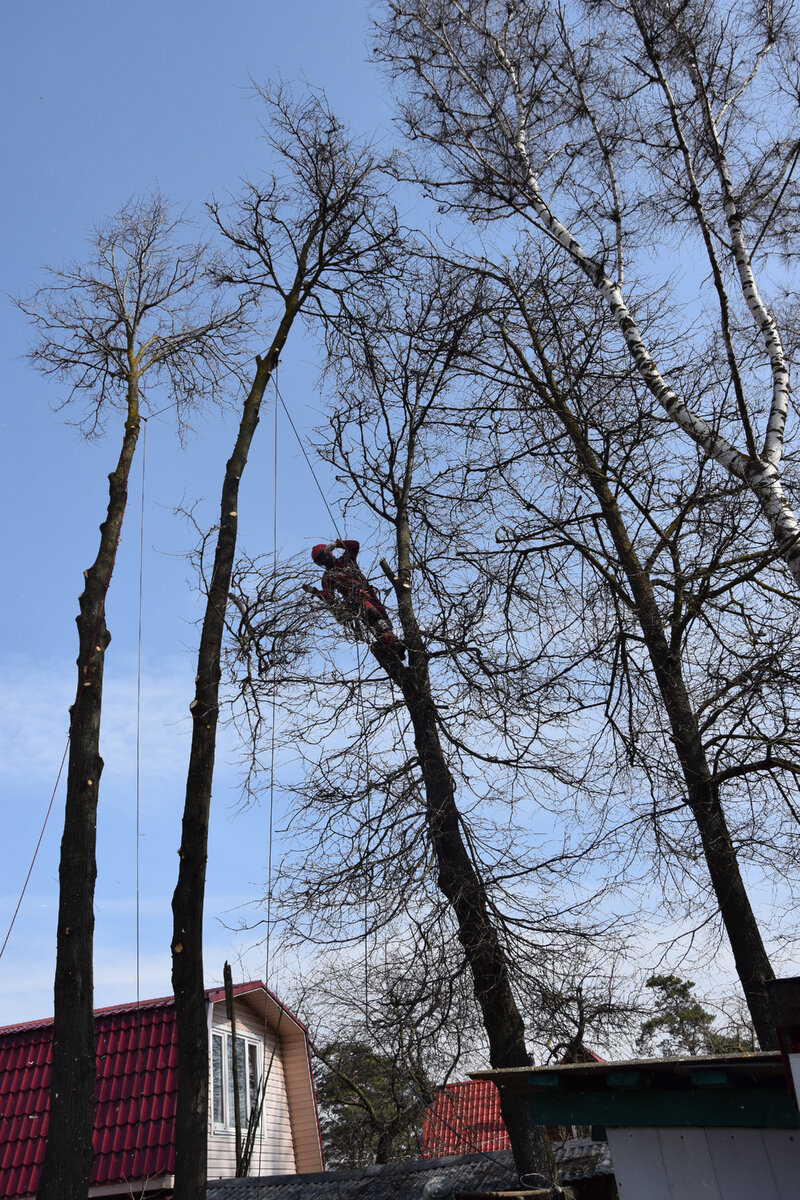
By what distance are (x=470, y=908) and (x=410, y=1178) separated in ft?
14.6

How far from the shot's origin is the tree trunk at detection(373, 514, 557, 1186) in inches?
295

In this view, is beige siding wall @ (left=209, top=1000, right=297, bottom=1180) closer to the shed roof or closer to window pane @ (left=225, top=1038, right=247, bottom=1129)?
window pane @ (left=225, top=1038, right=247, bottom=1129)

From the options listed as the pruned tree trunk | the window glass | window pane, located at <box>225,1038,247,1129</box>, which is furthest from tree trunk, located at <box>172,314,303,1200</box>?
window pane, located at <box>225,1038,247,1129</box>

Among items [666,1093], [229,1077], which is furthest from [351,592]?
[229,1077]

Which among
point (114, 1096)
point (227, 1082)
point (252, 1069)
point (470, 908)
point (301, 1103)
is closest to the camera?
point (470, 908)

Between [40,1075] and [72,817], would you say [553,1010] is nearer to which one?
[72,817]

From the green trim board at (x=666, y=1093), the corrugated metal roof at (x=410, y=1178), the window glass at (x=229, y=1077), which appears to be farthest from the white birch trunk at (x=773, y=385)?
the window glass at (x=229, y=1077)

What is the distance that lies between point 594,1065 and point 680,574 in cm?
370

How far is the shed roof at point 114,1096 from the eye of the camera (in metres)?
10.9

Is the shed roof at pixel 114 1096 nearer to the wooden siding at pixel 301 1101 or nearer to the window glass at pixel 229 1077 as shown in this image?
the window glass at pixel 229 1077

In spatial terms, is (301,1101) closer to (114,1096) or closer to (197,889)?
(114,1096)

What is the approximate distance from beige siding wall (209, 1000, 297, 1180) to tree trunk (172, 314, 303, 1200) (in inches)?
312

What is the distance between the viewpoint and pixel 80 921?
679 cm

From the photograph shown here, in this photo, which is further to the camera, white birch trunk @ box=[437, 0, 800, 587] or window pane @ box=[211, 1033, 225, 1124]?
window pane @ box=[211, 1033, 225, 1124]
